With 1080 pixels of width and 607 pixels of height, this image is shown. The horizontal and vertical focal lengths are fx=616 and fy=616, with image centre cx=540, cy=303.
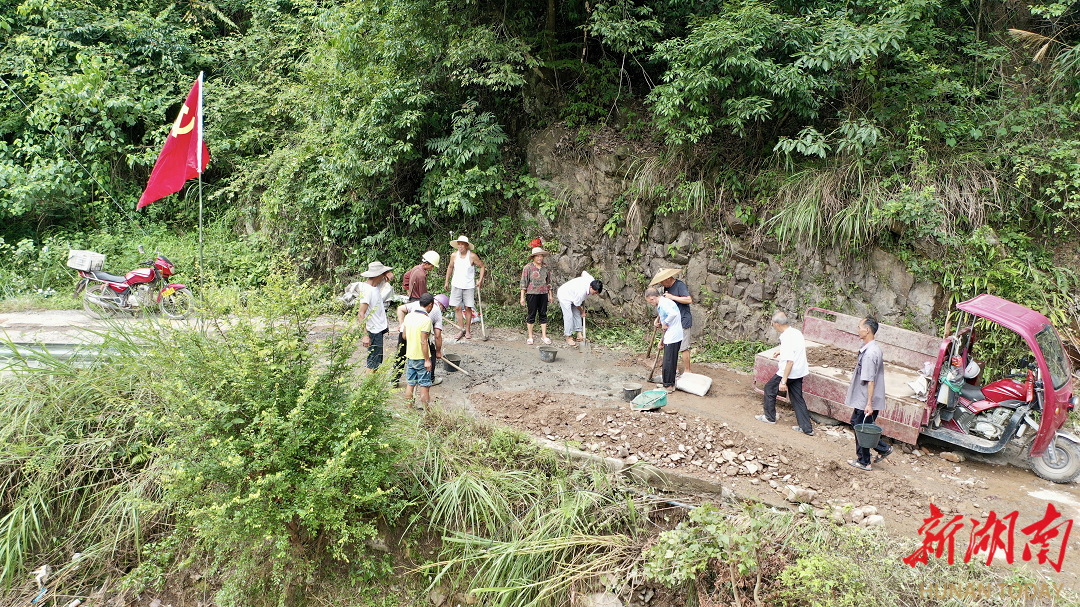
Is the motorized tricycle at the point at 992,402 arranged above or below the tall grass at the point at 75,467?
above

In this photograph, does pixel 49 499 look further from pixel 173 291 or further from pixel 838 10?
pixel 838 10

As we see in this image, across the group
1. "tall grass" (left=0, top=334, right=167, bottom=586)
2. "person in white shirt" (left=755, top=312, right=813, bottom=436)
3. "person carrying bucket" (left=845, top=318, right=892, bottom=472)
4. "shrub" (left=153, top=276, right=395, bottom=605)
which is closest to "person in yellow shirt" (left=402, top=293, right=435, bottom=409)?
"shrub" (left=153, top=276, right=395, bottom=605)

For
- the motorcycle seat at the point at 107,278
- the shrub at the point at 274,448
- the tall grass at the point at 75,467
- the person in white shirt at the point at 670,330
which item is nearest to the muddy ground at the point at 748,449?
the person in white shirt at the point at 670,330

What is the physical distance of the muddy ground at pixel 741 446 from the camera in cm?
508

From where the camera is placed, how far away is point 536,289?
351 inches

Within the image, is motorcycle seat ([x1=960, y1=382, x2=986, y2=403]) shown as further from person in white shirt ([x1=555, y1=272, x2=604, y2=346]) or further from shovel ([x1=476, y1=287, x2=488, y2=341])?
shovel ([x1=476, y1=287, x2=488, y2=341])

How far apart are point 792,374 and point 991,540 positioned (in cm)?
211

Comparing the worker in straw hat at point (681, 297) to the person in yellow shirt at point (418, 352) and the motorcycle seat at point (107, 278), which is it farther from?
the motorcycle seat at point (107, 278)

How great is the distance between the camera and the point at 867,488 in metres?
5.25

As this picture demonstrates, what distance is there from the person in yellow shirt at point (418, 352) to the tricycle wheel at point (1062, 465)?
564cm

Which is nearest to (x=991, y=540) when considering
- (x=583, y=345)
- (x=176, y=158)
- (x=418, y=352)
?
(x=418, y=352)

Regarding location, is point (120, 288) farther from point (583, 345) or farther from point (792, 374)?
point (792, 374)

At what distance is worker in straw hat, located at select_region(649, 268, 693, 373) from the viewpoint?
7561 mm

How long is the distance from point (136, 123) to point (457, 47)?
8.58m
